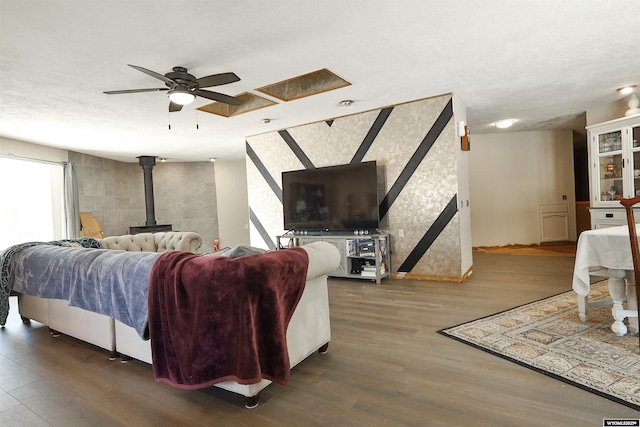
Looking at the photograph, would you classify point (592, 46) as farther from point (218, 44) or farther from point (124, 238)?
point (124, 238)

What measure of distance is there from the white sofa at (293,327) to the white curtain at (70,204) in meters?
4.48

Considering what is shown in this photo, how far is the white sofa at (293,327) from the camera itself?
6.51 feet

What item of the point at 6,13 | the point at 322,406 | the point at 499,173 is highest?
the point at 6,13

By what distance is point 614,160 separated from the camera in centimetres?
466

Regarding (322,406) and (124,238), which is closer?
(322,406)

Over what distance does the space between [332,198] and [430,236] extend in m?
1.52

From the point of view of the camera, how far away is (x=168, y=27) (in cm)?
239

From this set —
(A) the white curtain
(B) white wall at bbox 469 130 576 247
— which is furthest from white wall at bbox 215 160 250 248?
(B) white wall at bbox 469 130 576 247

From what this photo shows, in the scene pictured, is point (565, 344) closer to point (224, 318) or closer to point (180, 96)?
point (224, 318)

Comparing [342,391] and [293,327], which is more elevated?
[293,327]

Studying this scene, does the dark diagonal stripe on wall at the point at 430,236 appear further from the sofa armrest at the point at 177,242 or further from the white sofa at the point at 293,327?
the sofa armrest at the point at 177,242

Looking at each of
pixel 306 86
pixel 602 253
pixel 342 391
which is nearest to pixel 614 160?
pixel 602 253

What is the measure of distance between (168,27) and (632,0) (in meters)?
3.37

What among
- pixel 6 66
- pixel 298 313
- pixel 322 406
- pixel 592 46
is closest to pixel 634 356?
pixel 322 406
